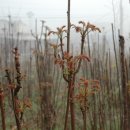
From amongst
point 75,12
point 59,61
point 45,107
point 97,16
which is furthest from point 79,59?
point 97,16

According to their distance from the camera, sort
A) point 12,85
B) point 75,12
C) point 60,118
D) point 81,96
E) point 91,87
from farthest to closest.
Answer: point 75,12 → point 60,118 → point 91,87 → point 81,96 → point 12,85

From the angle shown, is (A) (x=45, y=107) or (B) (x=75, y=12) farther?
(B) (x=75, y=12)

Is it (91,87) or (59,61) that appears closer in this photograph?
(59,61)

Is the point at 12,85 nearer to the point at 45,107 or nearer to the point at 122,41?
the point at 122,41

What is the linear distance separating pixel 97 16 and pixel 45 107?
11.1 meters

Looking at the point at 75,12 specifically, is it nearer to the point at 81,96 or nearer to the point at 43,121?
the point at 43,121

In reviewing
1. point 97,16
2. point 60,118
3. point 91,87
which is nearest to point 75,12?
point 97,16

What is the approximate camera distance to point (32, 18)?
1295 cm

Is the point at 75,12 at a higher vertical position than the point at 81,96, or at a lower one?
higher

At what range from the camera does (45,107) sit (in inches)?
104

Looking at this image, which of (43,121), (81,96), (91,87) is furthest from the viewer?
(43,121)

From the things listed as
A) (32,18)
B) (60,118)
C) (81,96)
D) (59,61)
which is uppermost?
(32,18)

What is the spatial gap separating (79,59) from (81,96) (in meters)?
0.13

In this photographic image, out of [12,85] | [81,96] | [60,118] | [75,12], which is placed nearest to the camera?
[12,85]
